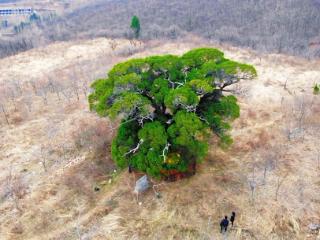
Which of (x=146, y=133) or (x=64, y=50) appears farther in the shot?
(x=64, y=50)

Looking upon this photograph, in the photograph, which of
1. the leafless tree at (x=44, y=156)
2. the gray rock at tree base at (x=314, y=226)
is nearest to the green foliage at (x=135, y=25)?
the leafless tree at (x=44, y=156)

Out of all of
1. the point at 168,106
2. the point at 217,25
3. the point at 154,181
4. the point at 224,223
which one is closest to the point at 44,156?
the point at 154,181

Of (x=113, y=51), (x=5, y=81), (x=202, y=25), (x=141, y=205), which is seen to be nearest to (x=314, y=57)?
(x=202, y=25)

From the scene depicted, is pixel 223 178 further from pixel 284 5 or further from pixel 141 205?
pixel 284 5

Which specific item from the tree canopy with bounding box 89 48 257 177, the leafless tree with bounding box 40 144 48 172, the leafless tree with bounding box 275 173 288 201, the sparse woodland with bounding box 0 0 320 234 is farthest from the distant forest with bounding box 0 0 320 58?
the leafless tree with bounding box 40 144 48 172

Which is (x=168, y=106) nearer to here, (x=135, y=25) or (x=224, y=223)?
(x=224, y=223)

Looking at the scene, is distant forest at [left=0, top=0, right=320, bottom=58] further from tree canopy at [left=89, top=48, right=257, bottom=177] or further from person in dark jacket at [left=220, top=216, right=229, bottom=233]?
person in dark jacket at [left=220, top=216, right=229, bottom=233]

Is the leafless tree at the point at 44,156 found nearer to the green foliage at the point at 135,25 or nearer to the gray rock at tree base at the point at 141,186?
the gray rock at tree base at the point at 141,186
